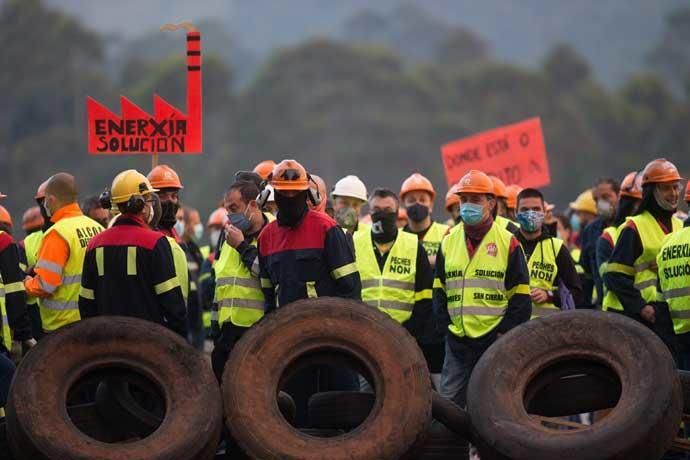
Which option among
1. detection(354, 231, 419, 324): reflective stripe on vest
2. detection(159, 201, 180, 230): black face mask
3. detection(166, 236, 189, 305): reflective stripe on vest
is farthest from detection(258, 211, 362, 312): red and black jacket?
detection(354, 231, 419, 324): reflective stripe on vest

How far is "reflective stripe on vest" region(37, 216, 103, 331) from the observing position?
12094 millimetres

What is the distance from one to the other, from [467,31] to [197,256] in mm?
93685

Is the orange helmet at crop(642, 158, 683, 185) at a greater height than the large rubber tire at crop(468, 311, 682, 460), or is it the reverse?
the orange helmet at crop(642, 158, 683, 185)

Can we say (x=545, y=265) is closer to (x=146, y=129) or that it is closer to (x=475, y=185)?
(x=475, y=185)

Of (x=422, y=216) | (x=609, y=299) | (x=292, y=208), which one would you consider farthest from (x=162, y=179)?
(x=609, y=299)

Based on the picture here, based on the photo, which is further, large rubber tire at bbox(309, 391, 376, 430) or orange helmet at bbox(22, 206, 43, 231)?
orange helmet at bbox(22, 206, 43, 231)

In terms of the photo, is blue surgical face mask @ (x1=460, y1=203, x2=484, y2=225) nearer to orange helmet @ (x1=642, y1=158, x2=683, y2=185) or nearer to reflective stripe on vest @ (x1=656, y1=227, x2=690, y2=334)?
reflective stripe on vest @ (x1=656, y1=227, x2=690, y2=334)

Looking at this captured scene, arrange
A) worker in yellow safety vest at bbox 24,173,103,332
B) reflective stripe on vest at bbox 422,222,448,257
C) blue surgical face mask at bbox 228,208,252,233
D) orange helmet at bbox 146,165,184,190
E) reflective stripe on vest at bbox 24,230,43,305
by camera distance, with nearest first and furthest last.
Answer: blue surgical face mask at bbox 228,208,252,233 < worker in yellow safety vest at bbox 24,173,103,332 < orange helmet at bbox 146,165,184,190 < reflective stripe on vest at bbox 24,230,43,305 < reflective stripe on vest at bbox 422,222,448,257

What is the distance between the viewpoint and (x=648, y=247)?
41.1 ft

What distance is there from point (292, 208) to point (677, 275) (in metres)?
2.96

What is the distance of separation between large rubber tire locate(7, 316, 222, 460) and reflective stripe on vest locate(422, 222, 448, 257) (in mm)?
4961

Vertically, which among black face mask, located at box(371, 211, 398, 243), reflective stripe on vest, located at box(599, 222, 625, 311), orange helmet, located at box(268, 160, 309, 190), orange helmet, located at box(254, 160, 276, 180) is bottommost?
reflective stripe on vest, located at box(599, 222, 625, 311)

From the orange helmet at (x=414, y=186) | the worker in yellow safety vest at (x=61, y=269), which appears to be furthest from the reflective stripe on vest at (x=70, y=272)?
the orange helmet at (x=414, y=186)

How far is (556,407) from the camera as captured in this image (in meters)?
10.4
